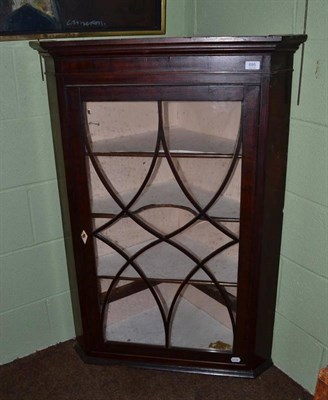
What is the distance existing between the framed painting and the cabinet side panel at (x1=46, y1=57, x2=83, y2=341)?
0.15 meters

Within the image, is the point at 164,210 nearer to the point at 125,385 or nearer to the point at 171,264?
the point at 171,264

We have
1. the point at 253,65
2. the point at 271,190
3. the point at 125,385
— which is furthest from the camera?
the point at 125,385

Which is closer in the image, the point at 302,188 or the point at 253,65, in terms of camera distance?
the point at 253,65

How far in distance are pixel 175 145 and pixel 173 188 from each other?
0.64ft

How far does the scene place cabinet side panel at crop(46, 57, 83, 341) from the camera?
5.49 ft

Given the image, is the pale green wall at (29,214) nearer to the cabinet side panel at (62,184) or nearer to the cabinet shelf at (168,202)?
the cabinet side panel at (62,184)

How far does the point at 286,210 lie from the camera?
1.78 metres

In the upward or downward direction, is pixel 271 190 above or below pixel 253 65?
below

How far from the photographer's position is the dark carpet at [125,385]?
186 centimetres

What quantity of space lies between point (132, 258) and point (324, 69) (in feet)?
3.28

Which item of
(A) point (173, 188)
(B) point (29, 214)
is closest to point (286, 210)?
(A) point (173, 188)

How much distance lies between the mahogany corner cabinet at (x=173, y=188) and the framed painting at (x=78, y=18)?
0.44 ft

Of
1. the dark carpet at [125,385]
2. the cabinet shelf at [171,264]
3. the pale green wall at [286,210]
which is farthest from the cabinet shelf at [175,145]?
the dark carpet at [125,385]

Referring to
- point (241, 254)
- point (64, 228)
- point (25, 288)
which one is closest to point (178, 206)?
point (241, 254)
